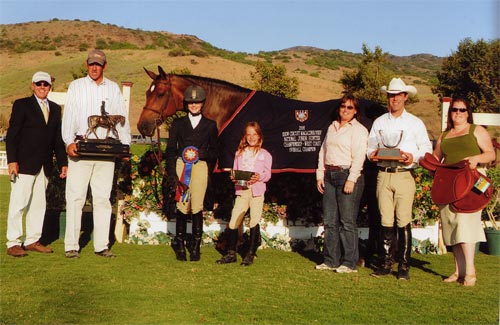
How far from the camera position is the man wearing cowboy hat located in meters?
5.82

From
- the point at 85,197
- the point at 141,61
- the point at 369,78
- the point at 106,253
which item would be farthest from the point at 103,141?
the point at 141,61

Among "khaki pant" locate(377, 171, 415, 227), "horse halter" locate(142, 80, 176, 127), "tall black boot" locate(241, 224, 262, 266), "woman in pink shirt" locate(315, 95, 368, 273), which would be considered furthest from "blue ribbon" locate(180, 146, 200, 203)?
"khaki pant" locate(377, 171, 415, 227)

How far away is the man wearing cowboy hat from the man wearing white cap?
2979 millimetres

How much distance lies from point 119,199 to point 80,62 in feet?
235

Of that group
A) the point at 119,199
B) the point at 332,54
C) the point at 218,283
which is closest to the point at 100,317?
the point at 218,283

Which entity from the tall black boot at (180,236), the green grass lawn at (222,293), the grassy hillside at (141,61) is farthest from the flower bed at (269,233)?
the grassy hillside at (141,61)

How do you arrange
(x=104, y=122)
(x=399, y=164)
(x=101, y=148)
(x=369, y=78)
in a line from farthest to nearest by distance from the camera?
(x=369, y=78) < (x=104, y=122) < (x=101, y=148) < (x=399, y=164)

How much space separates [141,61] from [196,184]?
2956 inches

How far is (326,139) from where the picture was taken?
6250 millimetres

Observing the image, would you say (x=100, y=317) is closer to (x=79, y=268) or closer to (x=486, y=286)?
(x=79, y=268)

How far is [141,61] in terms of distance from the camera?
7862 centimetres

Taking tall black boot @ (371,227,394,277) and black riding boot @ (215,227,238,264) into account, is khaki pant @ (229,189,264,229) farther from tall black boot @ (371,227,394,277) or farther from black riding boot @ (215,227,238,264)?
tall black boot @ (371,227,394,277)

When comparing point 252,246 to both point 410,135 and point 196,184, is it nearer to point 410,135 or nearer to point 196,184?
point 196,184

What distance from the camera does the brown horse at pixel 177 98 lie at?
22.5 feet
